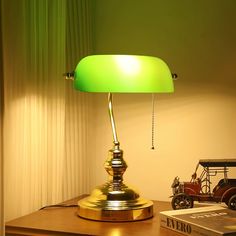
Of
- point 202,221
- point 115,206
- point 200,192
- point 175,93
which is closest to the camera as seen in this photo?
point 202,221

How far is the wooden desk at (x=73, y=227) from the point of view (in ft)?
3.92

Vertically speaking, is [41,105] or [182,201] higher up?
[41,105]

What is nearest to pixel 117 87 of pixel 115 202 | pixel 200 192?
pixel 115 202

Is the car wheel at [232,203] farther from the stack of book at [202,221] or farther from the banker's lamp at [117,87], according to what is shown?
the banker's lamp at [117,87]

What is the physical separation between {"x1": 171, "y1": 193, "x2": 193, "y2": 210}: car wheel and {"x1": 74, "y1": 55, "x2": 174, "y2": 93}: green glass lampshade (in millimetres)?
342

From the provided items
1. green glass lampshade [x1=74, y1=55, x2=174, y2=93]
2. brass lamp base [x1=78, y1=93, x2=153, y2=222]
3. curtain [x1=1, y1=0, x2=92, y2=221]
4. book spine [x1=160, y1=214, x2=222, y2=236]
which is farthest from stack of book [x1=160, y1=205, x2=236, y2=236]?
curtain [x1=1, y1=0, x2=92, y2=221]

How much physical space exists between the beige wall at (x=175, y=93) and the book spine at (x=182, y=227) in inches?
19.5

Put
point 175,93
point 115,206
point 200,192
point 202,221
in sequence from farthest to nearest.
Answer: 1. point 175,93
2. point 200,192
3. point 115,206
4. point 202,221

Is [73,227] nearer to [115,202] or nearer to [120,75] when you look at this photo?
[115,202]

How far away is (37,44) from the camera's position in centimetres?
148

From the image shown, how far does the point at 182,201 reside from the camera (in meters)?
1.39

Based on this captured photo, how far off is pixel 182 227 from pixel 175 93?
0.67m

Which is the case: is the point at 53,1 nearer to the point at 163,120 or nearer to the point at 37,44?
the point at 37,44

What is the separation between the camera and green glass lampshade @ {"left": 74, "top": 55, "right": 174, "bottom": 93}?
1223mm
